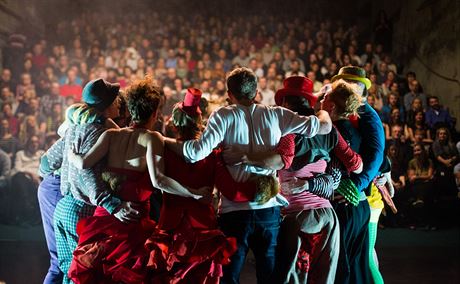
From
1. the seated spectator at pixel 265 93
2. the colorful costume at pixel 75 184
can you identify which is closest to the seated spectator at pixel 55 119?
the seated spectator at pixel 265 93

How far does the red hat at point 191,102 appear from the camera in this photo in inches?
109

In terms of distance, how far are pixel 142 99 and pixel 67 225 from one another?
2.59 ft

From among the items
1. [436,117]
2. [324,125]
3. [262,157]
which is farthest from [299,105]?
[436,117]

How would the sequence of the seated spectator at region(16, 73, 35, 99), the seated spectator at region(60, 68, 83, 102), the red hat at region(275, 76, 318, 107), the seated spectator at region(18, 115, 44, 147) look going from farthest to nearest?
the seated spectator at region(60, 68, 83, 102) < the seated spectator at region(16, 73, 35, 99) < the seated spectator at region(18, 115, 44, 147) < the red hat at region(275, 76, 318, 107)

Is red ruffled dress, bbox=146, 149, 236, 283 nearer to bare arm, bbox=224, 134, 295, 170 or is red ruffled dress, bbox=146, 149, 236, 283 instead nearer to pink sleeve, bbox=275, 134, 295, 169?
bare arm, bbox=224, 134, 295, 170

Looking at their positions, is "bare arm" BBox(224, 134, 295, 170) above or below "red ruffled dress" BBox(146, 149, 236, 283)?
above

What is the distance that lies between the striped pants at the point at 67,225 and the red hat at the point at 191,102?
2.43 feet

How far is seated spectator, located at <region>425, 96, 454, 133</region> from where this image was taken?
8.14 meters

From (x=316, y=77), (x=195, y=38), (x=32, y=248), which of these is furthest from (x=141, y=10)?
(x=32, y=248)

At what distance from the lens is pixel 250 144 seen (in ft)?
9.32

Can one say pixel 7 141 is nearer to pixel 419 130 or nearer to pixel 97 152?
pixel 419 130

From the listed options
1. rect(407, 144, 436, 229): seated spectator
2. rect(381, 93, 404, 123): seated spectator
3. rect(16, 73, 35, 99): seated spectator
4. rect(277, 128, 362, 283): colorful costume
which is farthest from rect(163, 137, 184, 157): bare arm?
rect(16, 73, 35, 99): seated spectator

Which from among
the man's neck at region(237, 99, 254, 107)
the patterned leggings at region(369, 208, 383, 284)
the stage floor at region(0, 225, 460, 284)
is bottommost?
the stage floor at region(0, 225, 460, 284)

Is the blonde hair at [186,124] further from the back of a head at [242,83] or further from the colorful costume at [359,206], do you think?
the colorful costume at [359,206]
